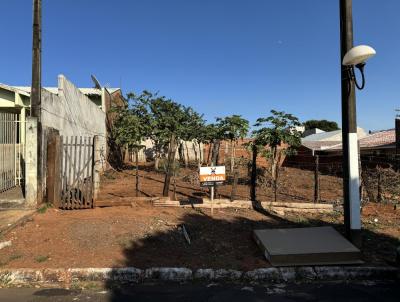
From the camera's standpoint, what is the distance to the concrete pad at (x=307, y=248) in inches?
247

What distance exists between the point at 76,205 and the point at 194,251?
432cm

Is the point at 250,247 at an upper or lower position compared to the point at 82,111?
lower

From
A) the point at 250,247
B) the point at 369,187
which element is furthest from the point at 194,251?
the point at 369,187

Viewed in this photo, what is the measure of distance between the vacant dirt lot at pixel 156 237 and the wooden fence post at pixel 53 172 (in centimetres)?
51

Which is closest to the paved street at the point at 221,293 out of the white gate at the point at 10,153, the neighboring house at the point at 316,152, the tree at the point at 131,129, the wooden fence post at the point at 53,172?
the wooden fence post at the point at 53,172

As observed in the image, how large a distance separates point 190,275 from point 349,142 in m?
3.58

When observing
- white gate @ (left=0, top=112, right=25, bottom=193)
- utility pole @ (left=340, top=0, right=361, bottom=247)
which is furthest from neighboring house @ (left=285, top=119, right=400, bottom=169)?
white gate @ (left=0, top=112, right=25, bottom=193)

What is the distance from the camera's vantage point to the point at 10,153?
1234 centimetres

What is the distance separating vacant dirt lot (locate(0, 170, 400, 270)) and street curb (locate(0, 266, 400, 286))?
0.82 ft

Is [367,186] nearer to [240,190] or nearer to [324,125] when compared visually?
[240,190]

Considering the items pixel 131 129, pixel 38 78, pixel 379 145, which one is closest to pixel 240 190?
pixel 38 78

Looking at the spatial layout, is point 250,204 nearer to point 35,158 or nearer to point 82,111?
point 35,158

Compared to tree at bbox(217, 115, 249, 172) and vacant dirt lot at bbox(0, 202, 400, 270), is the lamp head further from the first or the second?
tree at bbox(217, 115, 249, 172)

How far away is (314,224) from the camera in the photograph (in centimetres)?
890
